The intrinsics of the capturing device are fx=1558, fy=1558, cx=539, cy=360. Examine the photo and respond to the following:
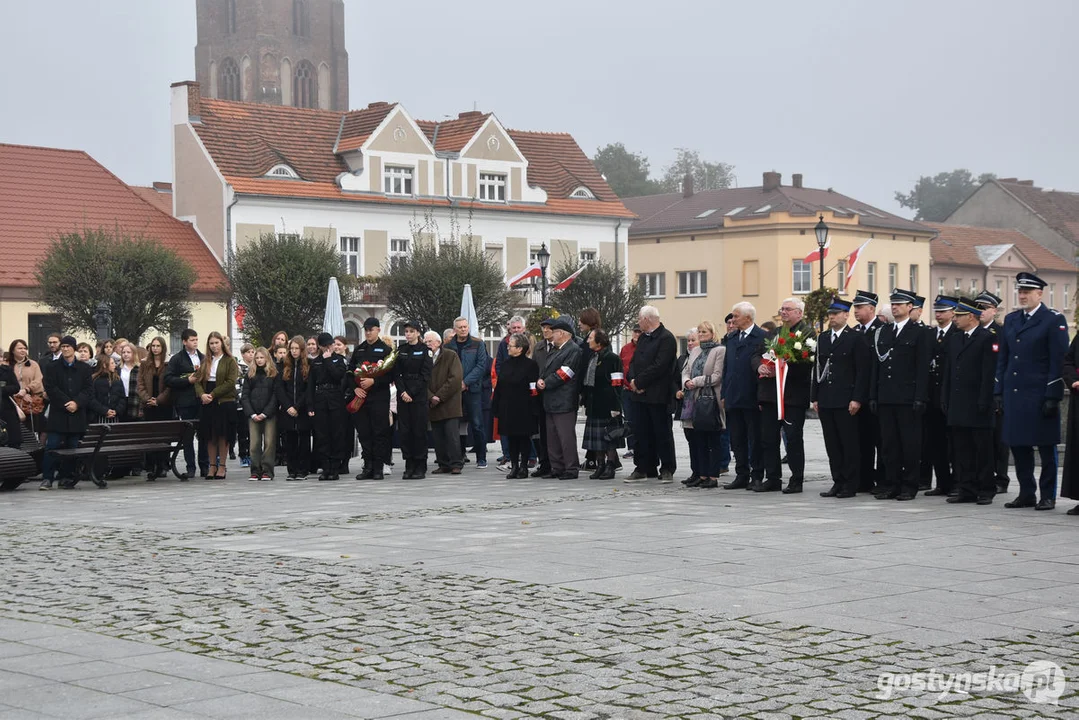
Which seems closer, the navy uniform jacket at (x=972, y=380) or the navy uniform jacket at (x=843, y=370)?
the navy uniform jacket at (x=972, y=380)

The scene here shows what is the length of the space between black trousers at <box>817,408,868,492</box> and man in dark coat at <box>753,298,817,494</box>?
44 centimetres

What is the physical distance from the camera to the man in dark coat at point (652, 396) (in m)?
17.1

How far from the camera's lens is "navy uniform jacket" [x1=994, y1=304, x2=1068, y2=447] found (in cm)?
1375

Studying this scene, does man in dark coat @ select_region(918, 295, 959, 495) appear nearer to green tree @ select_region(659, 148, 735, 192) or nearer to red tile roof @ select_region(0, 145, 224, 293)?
red tile roof @ select_region(0, 145, 224, 293)

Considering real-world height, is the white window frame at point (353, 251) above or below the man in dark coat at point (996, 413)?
above

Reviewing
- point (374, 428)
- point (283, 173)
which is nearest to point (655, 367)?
point (374, 428)

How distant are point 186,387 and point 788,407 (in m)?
7.85

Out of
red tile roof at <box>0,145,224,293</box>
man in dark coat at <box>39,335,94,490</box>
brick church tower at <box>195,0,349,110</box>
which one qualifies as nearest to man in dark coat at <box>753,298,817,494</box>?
man in dark coat at <box>39,335,94,490</box>

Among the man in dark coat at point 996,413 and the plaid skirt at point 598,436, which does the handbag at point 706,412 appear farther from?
the man in dark coat at point 996,413

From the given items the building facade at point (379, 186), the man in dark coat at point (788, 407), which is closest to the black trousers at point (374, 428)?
the man in dark coat at point (788, 407)

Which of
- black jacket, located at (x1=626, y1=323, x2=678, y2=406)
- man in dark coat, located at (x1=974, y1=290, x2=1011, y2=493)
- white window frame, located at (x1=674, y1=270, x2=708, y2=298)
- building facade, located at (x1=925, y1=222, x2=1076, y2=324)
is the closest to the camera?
man in dark coat, located at (x1=974, y1=290, x2=1011, y2=493)

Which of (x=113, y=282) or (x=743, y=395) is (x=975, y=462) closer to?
(x=743, y=395)

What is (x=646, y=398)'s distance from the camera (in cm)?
1722

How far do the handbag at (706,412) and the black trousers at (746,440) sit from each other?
0.16 metres
